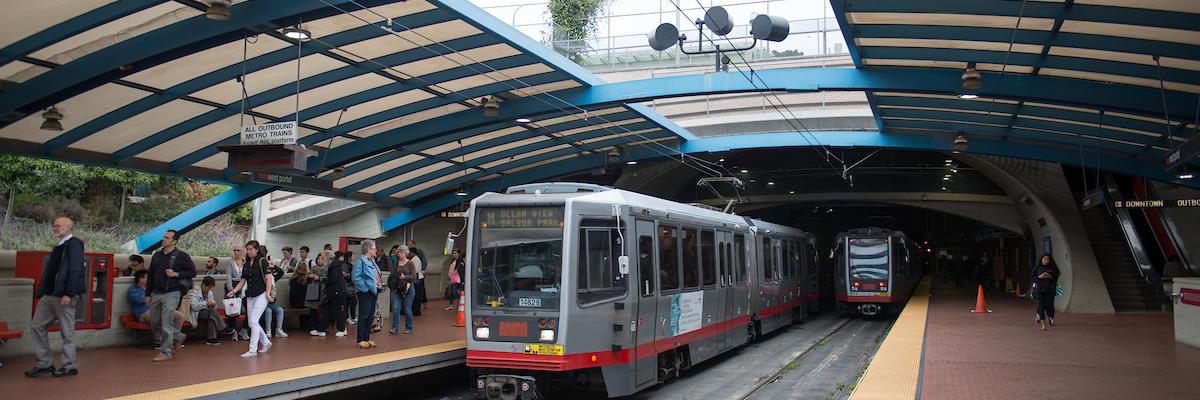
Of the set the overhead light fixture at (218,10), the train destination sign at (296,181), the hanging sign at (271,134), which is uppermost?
the overhead light fixture at (218,10)

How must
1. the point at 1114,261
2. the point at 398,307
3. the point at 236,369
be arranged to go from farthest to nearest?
the point at 1114,261 < the point at 398,307 < the point at 236,369

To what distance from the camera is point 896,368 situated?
1141cm

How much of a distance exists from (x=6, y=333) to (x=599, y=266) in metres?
6.63

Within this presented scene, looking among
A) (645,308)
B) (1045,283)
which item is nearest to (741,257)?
(645,308)

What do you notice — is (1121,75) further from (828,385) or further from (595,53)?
(595,53)

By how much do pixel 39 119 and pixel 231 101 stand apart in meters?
2.98

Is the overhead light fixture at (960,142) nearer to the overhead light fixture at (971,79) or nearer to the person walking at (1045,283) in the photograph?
the person walking at (1045,283)

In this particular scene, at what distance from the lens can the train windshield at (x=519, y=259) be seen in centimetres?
991

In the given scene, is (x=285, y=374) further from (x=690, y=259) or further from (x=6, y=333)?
(x=690, y=259)

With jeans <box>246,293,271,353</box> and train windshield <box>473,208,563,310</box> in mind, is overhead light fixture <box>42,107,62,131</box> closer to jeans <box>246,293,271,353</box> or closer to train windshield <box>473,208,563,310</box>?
jeans <box>246,293,271,353</box>

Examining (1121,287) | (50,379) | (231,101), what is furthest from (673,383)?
(1121,287)

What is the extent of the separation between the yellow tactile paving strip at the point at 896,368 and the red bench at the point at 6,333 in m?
9.24

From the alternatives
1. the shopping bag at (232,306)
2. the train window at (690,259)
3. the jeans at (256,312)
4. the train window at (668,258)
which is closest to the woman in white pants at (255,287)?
the jeans at (256,312)

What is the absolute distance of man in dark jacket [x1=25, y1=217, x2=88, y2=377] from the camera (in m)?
8.63
